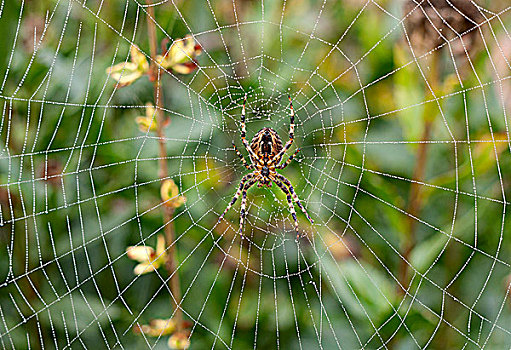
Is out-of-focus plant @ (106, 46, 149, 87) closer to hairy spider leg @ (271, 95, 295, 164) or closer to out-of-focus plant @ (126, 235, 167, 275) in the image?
out-of-focus plant @ (126, 235, 167, 275)

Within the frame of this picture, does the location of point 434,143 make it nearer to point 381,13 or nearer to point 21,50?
point 381,13

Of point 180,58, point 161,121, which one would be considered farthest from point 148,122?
point 180,58

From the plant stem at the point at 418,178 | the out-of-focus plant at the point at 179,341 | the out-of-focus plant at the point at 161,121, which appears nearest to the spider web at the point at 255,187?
the plant stem at the point at 418,178

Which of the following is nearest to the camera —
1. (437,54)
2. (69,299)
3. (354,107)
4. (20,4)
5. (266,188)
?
(437,54)

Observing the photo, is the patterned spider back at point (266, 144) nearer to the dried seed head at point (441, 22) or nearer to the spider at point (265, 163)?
the spider at point (265, 163)

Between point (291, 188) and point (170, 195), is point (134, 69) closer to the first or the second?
point (170, 195)

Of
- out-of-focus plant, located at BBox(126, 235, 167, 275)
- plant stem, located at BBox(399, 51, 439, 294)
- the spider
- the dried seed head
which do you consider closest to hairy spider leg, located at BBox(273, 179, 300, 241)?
the spider

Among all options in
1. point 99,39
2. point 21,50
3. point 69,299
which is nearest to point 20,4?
point 21,50
